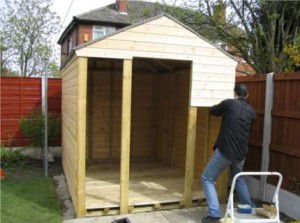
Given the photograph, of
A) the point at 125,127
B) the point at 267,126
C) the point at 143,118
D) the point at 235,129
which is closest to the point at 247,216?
the point at 235,129

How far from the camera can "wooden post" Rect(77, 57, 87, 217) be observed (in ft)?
17.5

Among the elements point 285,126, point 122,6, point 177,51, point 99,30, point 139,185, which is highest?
point 122,6

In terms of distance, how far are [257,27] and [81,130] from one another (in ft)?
25.4

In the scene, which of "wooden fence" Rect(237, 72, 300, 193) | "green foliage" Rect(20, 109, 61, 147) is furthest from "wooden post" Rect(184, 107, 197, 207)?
"green foliage" Rect(20, 109, 61, 147)

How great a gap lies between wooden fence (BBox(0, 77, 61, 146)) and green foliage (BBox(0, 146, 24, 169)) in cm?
46

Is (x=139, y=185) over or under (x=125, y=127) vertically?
under

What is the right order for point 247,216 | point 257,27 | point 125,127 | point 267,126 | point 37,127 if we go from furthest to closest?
point 257,27 → point 37,127 → point 267,126 → point 125,127 → point 247,216

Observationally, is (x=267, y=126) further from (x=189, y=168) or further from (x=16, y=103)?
(x=16, y=103)

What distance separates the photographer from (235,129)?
203 inches

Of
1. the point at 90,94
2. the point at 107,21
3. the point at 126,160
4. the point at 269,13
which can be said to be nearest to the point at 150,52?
the point at 126,160

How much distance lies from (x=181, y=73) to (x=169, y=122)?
137 cm

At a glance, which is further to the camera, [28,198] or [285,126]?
[28,198]

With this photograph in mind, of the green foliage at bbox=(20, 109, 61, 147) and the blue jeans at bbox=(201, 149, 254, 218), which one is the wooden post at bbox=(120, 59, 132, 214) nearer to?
the blue jeans at bbox=(201, 149, 254, 218)

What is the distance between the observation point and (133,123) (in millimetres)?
9625
